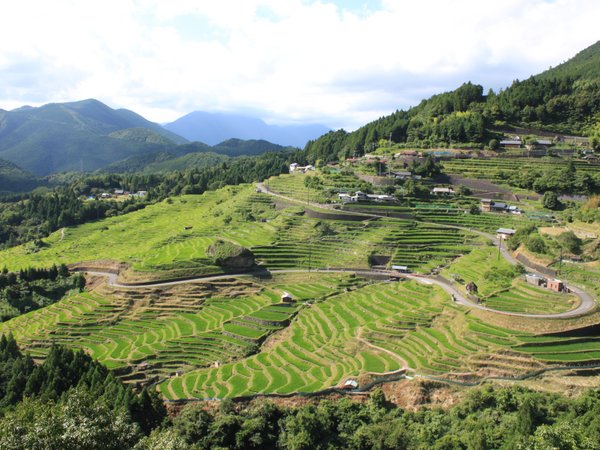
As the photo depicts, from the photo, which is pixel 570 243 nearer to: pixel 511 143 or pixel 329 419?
pixel 329 419

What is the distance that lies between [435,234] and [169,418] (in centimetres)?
3976

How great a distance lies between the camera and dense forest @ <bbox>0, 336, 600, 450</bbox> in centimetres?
2138

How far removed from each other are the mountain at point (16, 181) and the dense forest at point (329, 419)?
552 ft

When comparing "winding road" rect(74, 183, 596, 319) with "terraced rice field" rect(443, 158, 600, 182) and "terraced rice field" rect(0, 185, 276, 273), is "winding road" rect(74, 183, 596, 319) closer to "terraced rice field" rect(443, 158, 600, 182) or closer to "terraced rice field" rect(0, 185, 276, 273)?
"terraced rice field" rect(0, 185, 276, 273)

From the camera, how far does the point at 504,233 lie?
54812 mm

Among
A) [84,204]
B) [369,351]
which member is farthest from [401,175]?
[84,204]

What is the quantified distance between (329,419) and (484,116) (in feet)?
251

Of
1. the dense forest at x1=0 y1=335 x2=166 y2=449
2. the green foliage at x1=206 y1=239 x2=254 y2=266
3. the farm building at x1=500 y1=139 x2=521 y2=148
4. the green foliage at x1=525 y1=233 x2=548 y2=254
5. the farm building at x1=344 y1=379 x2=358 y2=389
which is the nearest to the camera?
the dense forest at x1=0 y1=335 x2=166 y2=449

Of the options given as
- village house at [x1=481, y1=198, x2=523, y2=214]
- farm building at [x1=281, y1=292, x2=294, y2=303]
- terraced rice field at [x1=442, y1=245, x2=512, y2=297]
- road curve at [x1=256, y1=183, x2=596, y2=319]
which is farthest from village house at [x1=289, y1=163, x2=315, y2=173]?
farm building at [x1=281, y1=292, x2=294, y2=303]

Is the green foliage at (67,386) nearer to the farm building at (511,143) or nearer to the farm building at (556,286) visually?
the farm building at (556,286)

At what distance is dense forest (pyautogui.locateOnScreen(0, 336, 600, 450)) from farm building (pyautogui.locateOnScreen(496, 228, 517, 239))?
29.3m

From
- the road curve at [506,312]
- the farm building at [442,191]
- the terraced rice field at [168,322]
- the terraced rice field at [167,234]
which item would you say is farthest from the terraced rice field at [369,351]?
the farm building at [442,191]

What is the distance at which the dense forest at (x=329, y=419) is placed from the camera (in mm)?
21375

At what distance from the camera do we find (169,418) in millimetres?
29047
